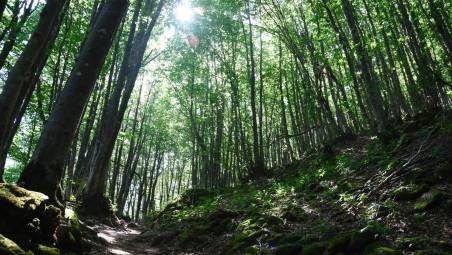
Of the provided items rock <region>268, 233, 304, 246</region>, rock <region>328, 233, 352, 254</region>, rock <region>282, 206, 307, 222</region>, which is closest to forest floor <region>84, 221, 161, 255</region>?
rock <region>268, 233, 304, 246</region>

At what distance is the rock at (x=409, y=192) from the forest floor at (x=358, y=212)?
0.05 feet

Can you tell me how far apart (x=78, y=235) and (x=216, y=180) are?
16.8 metres

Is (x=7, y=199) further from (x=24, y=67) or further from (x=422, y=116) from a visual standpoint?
(x=422, y=116)

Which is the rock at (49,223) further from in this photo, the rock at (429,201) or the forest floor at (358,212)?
the rock at (429,201)

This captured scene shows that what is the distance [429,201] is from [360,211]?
48.4 inches

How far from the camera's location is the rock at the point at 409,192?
5.54 meters

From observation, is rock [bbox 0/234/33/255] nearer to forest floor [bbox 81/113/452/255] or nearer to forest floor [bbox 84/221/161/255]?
forest floor [bbox 84/221/161/255]

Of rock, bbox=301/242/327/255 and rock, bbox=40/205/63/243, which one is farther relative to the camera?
rock, bbox=301/242/327/255

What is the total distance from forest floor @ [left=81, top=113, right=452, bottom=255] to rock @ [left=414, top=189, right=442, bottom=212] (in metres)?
0.01

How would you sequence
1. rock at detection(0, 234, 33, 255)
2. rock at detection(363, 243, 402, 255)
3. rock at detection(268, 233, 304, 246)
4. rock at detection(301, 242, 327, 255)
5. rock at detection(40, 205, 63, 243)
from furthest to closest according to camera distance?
rock at detection(268, 233, 304, 246)
rock at detection(301, 242, 327, 255)
rock at detection(40, 205, 63, 243)
rock at detection(363, 243, 402, 255)
rock at detection(0, 234, 33, 255)

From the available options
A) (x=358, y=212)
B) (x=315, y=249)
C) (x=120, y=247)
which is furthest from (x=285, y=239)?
(x=120, y=247)

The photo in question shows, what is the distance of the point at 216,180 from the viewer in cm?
2191

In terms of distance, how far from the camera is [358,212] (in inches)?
239

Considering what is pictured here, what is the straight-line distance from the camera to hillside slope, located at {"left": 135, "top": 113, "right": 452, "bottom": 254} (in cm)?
465
